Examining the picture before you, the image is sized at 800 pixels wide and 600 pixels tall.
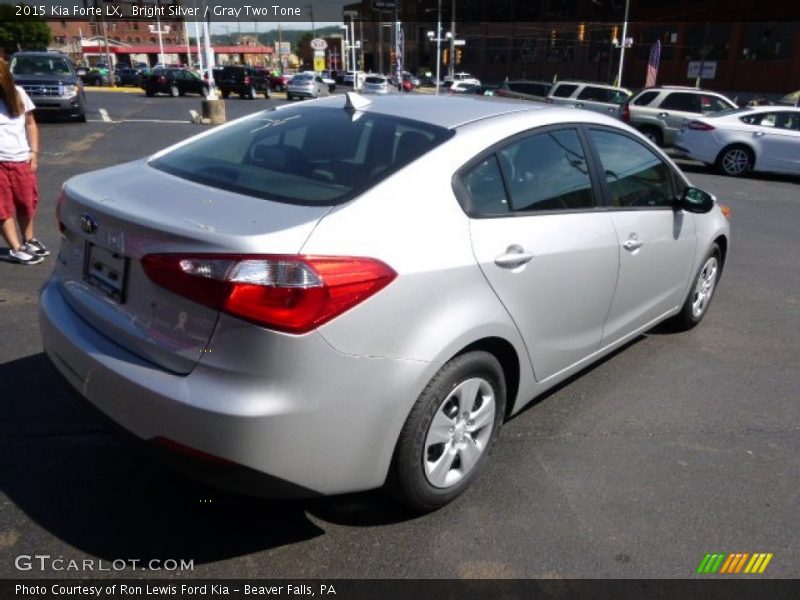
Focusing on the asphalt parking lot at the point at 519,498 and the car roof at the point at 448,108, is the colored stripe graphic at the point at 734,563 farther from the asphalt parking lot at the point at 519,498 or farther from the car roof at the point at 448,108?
the car roof at the point at 448,108

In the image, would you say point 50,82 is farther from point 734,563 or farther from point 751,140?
point 734,563

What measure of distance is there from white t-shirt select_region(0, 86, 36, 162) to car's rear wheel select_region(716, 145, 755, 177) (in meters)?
13.2

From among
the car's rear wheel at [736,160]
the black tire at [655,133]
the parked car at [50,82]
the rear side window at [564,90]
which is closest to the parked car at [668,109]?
the black tire at [655,133]

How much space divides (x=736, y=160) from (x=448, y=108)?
1289cm

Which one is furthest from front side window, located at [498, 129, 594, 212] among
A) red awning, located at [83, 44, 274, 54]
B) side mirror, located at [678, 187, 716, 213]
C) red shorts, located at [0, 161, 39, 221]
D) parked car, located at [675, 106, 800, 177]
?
red awning, located at [83, 44, 274, 54]

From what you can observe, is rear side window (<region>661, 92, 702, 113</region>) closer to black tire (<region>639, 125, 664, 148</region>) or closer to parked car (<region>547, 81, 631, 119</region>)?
black tire (<region>639, 125, 664, 148</region>)

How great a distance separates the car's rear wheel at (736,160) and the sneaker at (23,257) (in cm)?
1317

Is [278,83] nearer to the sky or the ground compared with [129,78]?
nearer to the ground

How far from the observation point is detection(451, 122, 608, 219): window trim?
8.66 feet

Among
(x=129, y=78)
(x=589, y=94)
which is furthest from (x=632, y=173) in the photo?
(x=129, y=78)

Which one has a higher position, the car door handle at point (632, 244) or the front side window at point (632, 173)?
the front side window at point (632, 173)

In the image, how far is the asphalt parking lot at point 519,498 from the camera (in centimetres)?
250

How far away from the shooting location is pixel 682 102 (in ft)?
57.5
